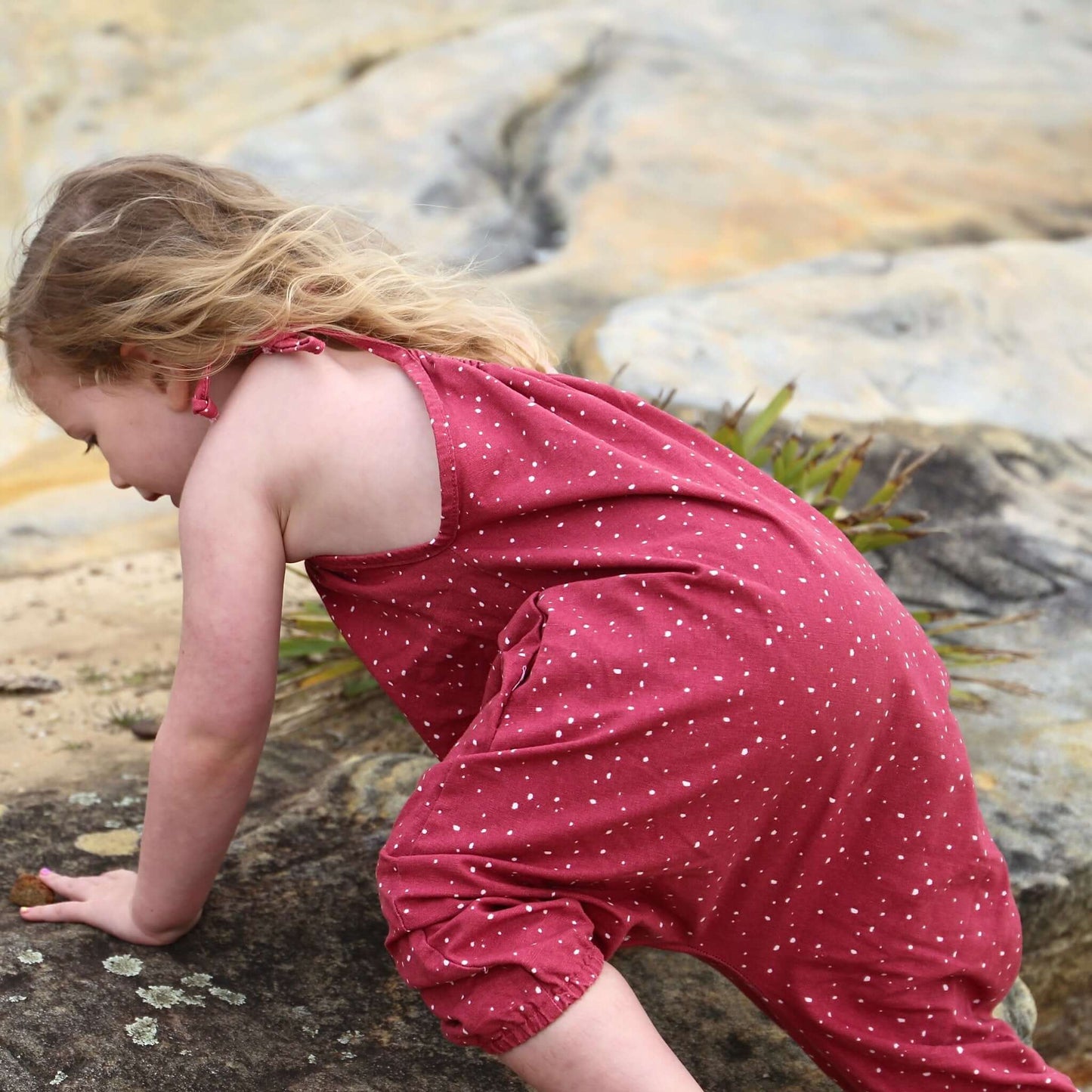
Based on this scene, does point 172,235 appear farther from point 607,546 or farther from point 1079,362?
point 1079,362

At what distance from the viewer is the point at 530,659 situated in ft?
4.52

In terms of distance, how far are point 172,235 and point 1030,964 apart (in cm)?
166

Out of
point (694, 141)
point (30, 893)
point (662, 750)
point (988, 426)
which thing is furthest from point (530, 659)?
point (694, 141)

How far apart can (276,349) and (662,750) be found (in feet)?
2.00

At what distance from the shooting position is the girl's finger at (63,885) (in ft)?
5.67

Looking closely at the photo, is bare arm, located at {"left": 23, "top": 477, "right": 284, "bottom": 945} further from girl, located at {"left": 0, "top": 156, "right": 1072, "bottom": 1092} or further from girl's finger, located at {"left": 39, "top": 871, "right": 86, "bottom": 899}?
girl's finger, located at {"left": 39, "top": 871, "right": 86, "bottom": 899}

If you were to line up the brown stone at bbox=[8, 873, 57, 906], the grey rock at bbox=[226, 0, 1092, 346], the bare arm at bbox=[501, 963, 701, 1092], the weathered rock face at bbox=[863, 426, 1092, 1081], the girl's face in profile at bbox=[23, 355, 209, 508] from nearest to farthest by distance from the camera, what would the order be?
the bare arm at bbox=[501, 963, 701, 1092], the girl's face in profile at bbox=[23, 355, 209, 508], the brown stone at bbox=[8, 873, 57, 906], the weathered rock face at bbox=[863, 426, 1092, 1081], the grey rock at bbox=[226, 0, 1092, 346]

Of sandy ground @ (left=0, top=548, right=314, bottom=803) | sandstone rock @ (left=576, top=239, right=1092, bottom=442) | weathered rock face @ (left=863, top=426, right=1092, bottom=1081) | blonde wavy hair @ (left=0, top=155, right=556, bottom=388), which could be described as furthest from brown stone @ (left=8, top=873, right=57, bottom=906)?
sandstone rock @ (left=576, top=239, right=1092, bottom=442)

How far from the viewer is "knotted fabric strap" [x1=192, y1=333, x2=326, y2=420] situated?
1506 millimetres

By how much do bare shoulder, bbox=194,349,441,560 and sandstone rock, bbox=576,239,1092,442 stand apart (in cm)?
193

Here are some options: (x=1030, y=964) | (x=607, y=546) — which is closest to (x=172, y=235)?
(x=607, y=546)

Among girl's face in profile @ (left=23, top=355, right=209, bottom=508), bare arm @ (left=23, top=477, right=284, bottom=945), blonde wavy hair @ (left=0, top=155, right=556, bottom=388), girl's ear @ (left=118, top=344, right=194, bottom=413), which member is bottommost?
bare arm @ (left=23, top=477, right=284, bottom=945)

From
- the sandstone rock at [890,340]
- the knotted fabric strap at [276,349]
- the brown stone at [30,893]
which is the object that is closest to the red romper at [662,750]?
the knotted fabric strap at [276,349]

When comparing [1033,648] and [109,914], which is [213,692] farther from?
[1033,648]
